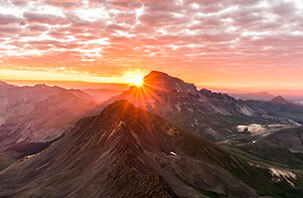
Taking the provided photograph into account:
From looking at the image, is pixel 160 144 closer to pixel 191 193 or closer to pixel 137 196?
pixel 191 193

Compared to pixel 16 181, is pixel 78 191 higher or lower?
higher

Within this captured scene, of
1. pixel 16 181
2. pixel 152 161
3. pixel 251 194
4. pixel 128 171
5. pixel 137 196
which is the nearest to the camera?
pixel 137 196

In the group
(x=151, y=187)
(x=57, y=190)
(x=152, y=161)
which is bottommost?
(x=57, y=190)

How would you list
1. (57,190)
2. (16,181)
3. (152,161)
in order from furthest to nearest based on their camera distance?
(16,181) → (152,161) → (57,190)

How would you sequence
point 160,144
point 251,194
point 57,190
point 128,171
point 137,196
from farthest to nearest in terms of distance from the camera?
point 160,144 → point 251,194 → point 57,190 → point 128,171 → point 137,196

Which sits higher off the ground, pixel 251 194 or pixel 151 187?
pixel 151 187

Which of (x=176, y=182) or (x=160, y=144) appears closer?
(x=176, y=182)

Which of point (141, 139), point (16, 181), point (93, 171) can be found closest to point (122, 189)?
point (93, 171)

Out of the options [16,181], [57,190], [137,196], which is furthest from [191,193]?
[16,181]

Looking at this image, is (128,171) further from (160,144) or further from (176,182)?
(160,144)
